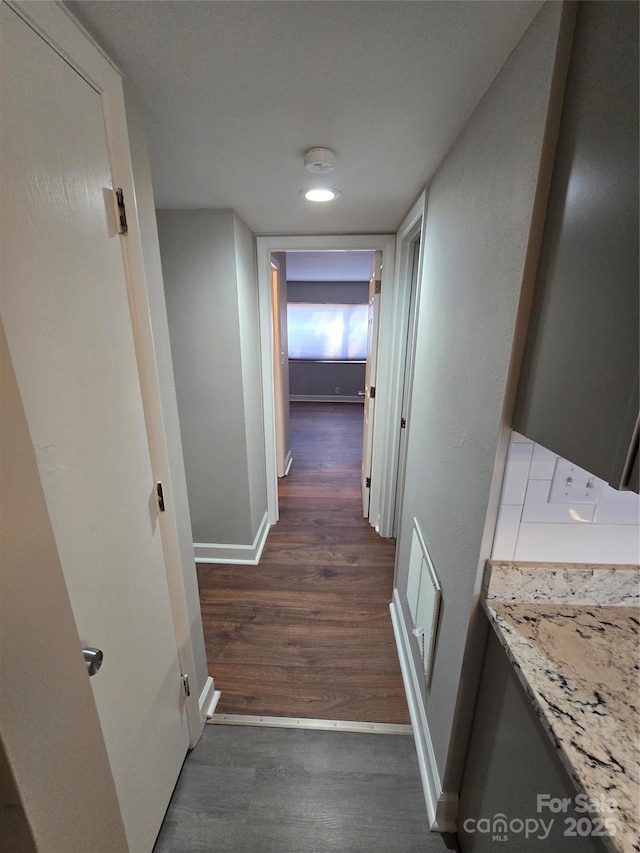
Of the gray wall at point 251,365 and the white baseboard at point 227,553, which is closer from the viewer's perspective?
the gray wall at point 251,365

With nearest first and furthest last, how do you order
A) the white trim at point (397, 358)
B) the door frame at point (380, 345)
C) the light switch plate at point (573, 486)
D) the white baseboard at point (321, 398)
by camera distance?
the light switch plate at point (573, 486) → the white trim at point (397, 358) → the door frame at point (380, 345) → the white baseboard at point (321, 398)

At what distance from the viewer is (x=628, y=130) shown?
0.50m

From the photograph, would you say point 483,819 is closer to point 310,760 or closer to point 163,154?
point 310,760

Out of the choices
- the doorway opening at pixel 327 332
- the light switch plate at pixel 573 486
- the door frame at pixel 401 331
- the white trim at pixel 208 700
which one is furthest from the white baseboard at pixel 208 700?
the doorway opening at pixel 327 332

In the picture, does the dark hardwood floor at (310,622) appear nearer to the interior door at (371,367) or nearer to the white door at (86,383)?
the interior door at (371,367)

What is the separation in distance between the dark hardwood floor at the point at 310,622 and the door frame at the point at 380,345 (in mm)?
318

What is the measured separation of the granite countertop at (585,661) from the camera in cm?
58

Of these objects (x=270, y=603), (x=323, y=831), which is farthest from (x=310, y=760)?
(x=270, y=603)

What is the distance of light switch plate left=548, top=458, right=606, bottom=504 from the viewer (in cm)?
85

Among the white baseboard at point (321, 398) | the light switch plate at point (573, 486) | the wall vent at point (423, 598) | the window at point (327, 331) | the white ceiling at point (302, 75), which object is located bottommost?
the white baseboard at point (321, 398)

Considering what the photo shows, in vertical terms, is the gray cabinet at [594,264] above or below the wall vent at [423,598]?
above

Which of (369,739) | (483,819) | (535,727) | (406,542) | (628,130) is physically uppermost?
(628,130)

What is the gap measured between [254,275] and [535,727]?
2536mm

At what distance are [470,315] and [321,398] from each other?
20.8ft
